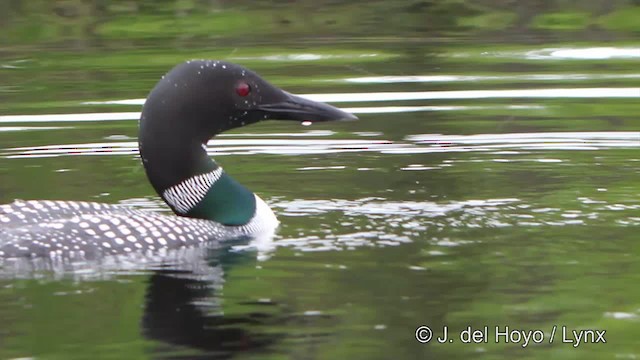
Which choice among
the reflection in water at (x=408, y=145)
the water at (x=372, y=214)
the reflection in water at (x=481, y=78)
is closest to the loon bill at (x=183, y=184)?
the water at (x=372, y=214)

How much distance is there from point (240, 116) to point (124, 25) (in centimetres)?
949

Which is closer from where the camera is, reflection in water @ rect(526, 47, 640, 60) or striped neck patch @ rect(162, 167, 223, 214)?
striped neck patch @ rect(162, 167, 223, 214)

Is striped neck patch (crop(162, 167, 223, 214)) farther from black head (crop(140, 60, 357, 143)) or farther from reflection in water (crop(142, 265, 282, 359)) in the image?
reflection in water (crop(142, 265, 282, 359))

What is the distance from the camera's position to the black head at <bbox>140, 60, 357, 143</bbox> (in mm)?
7414

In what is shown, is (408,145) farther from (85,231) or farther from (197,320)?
(197,320)

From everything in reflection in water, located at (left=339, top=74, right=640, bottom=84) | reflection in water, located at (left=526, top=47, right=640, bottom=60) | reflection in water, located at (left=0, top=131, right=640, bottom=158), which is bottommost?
reflection in water, located at (left=526, top=47, right=640, bottom=60)

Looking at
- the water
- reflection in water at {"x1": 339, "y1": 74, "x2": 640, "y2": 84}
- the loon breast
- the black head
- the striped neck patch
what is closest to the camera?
the water

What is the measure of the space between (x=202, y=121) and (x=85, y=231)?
0.99 meters

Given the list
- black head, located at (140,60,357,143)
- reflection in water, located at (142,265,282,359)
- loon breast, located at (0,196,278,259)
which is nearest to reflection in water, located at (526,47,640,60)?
black head, located at (140,60,357,143)

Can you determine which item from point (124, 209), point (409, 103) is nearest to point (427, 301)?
point (124, 209)

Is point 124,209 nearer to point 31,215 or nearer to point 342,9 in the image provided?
point 31,215

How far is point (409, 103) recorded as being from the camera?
1191 cm

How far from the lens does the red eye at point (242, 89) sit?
25.4ft

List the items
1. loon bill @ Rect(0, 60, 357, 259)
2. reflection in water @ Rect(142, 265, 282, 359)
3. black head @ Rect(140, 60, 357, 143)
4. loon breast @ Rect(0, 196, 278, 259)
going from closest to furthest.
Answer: reflection in water @ Rect(142, 265, 282, 359) → loon breast @ Rect(0, 196, 278, 259) → loon bill @ Rect(0, 60, 357, 259) → black head @ Rect(140, 60, 357, 143)
